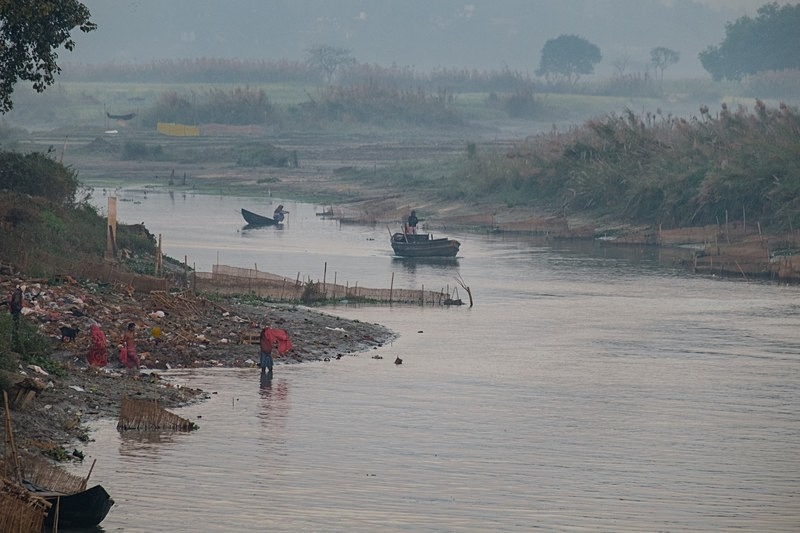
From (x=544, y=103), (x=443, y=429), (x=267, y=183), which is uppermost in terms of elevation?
(x=544, y=103)

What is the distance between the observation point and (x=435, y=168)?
9831 cm

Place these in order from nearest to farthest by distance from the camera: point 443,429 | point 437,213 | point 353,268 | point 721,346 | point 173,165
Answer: point 443,429 < point 721,346 < point 353,268 < point 437,213 < point 173,165

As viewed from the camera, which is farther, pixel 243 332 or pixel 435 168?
pixel 435 168

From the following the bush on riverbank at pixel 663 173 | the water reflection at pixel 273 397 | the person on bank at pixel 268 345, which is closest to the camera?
the water reflection at pixel 273 397

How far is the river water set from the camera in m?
24.0

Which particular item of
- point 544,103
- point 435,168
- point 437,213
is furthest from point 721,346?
point 544,103

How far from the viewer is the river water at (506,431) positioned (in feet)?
78.7

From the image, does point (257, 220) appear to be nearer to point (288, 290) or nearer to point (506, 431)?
point (288, 290)

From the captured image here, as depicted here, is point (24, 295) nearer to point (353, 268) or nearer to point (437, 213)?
point (353, 268)

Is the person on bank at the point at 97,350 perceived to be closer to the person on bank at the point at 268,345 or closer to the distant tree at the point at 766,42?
the person on bank at the point at 268,345

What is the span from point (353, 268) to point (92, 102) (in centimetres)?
10360

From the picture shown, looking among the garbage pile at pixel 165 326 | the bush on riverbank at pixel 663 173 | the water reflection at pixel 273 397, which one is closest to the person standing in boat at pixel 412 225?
the bush on riverbank at pixel 663 173

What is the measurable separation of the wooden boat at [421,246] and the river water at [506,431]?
11.0 m

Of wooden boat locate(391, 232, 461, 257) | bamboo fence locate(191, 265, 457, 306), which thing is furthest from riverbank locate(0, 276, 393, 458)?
wooden boat locate(391, 232, 461, 257)
